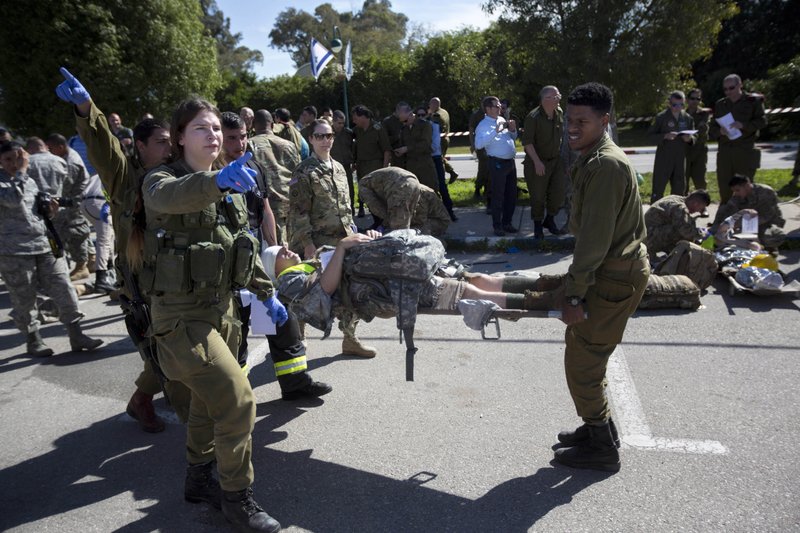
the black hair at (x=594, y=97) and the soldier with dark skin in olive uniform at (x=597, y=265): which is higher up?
the black hair at (x=594, y=97)

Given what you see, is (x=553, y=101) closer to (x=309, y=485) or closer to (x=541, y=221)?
(x=541, y=221)

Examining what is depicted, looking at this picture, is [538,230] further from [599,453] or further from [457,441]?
A: [599,453]

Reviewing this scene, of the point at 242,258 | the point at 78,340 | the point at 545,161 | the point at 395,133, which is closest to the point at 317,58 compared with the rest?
the point at 395,133

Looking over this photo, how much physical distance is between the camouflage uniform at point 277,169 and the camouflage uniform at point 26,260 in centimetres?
210

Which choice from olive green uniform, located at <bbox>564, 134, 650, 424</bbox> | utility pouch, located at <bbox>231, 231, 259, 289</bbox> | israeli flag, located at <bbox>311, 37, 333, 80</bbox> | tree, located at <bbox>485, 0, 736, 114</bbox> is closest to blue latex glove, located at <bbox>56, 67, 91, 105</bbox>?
utility pouch, located at <bbox>231, 231, 259, 289</bbox>

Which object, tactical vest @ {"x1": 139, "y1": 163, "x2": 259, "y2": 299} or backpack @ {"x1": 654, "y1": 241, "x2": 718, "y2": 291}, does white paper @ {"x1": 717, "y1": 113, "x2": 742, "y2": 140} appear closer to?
backpack @ {"x1": 654, "y1": 241, "x2": 718, "y2": 291}

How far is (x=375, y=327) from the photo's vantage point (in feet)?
19.7

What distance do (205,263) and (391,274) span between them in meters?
1.17

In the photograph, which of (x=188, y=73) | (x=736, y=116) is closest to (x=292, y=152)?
(x=736, y=116)

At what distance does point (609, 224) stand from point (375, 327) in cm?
337

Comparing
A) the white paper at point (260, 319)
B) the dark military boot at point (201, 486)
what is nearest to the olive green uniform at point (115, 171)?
the dark military boot at point (201, 486)

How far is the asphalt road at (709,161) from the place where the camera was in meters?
14.9

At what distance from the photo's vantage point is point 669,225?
6676mm

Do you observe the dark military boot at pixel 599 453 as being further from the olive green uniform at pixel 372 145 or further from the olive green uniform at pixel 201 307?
the olive green uniform at pixel 372 145
